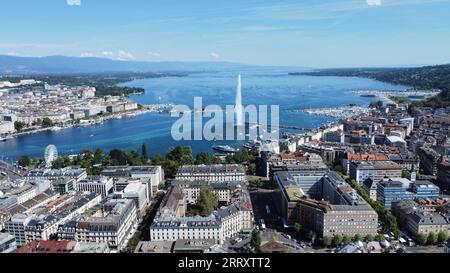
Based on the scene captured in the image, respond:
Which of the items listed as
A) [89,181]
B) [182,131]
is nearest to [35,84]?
[182,131]

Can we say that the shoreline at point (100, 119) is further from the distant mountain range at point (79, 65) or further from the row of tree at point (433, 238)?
the row of tree at point (433, 238)

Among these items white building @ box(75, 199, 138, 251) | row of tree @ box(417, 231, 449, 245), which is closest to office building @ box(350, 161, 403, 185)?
row of tree @ box(417, 231, 449, 245)

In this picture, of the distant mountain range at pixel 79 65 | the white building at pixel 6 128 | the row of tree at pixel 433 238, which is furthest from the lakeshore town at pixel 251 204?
the white building at pixel 6 128

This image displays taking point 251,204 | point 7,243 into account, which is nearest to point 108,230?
point 7,243

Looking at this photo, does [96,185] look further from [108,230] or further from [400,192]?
[400,192]
